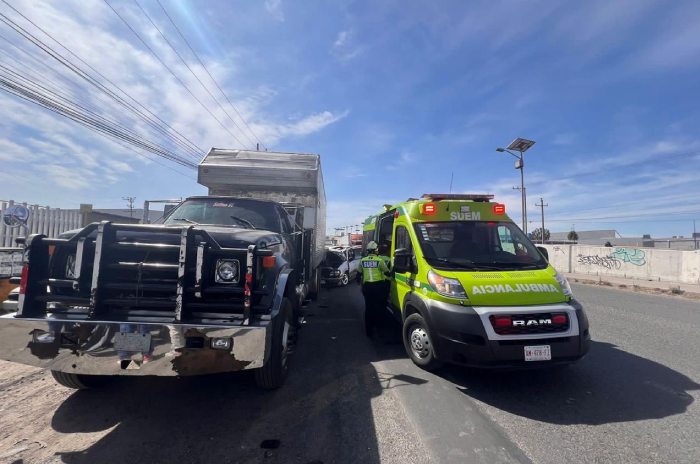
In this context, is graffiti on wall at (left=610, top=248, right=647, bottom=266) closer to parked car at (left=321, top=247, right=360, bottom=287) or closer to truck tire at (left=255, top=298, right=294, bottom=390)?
parked car at (left=321, top=247, right=360, bottom=287)

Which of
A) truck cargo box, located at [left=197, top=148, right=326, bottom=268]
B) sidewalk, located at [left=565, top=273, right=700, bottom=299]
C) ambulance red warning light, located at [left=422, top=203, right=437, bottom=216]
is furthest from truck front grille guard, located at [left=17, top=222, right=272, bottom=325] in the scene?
sidewalk, located at [left=565, top=273, right=700, bottom=299]

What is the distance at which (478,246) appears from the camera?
5.31 metres

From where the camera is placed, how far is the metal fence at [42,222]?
1100 cm

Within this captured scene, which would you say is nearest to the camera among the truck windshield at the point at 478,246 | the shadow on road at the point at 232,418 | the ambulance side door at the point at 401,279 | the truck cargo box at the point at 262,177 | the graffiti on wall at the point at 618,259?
the shadow on road at the point at 232,418

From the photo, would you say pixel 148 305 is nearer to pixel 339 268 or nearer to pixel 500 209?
pixel 500 209

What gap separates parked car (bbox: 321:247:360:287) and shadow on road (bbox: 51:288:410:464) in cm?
861

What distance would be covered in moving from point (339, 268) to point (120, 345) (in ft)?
37.0

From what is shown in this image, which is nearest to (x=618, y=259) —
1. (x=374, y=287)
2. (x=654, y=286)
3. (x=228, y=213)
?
(x=654, y=286)

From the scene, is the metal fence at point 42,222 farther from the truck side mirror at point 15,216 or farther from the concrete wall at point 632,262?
the concrete wall at point 632,262

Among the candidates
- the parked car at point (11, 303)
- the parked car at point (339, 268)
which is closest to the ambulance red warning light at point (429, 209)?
the parked car at point (11, 303)

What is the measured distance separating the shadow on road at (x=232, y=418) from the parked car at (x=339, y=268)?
8.61 m

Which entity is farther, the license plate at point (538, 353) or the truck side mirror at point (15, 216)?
the truck side mirror at point (15, 216)

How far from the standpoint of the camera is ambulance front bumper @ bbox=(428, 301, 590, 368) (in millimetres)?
3924

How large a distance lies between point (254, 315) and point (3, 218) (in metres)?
11.8
